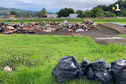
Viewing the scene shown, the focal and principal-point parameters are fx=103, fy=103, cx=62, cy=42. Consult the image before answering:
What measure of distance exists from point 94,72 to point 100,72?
0.15m

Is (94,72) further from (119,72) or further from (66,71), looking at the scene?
(66,71)

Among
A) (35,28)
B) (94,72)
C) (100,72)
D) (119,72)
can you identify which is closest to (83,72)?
(94,72)

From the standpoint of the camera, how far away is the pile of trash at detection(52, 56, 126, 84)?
240cm

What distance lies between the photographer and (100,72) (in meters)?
2.62

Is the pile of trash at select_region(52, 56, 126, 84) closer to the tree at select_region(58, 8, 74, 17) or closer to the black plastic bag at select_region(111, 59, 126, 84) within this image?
the black plastic bag at select_region(111, 59, 126, 84)

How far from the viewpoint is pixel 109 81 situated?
254cm

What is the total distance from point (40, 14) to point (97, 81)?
206 feet

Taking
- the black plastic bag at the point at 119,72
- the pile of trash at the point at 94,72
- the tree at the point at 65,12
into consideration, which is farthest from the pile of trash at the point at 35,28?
the tree at the point at 65,12

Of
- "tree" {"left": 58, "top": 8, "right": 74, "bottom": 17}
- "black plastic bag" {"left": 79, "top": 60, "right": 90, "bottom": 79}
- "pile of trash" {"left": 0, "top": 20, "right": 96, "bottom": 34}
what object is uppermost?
"tree" {"left": 58, "top": 8, "right": 74, "bottom": 17}

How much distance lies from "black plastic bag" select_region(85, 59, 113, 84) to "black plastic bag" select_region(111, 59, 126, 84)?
140mm

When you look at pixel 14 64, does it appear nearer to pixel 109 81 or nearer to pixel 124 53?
pixel 109 81

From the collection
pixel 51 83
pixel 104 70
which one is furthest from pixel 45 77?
pixel 104 70

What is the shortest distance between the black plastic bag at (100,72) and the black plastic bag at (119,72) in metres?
0.14

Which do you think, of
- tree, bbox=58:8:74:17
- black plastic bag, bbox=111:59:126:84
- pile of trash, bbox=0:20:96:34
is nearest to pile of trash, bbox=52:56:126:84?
black plastic bag, bbox=111:59:126:84
